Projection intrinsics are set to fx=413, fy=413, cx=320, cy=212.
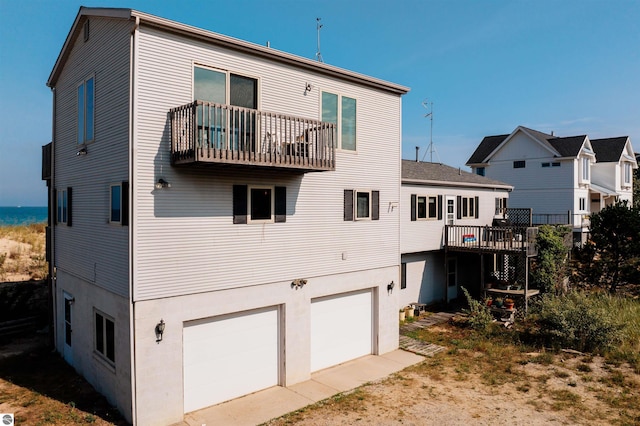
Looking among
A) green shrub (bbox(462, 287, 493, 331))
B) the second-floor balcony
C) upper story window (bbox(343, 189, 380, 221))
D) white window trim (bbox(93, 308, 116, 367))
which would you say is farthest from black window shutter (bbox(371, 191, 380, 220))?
white window trim (bbox(93, 308, 116, 367))

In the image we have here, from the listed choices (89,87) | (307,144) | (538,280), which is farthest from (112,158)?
(538,280)

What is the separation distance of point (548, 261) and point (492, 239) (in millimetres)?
2609

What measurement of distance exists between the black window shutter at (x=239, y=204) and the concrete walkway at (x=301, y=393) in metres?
4.59

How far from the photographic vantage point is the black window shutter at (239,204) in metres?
10.6

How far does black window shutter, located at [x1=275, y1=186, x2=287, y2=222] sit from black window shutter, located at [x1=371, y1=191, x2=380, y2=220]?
3572 mm

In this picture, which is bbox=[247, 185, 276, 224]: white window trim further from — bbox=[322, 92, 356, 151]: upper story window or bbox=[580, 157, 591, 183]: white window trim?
bbox=[580, 157, 591, 183]: white window trim

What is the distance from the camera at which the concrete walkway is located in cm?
963

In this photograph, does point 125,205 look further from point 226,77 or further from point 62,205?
point 62,205

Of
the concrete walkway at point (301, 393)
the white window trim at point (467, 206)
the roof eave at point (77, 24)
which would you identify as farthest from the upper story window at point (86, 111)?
the white window trim at point (467, 206)

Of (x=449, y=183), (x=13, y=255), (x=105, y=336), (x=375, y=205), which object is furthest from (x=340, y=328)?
(x=13, y=255)

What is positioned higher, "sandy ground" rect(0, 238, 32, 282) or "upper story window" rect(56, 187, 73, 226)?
"upper story window" rect(56, 187, 73, 226)

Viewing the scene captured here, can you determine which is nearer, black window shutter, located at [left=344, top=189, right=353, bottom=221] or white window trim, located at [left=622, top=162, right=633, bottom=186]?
black window shutter, located at [left=344, top=189, right=353, bottom=221]

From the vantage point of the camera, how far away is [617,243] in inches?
813

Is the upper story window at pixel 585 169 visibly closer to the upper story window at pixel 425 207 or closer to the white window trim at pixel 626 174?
the white window trim at pixel 626 174
